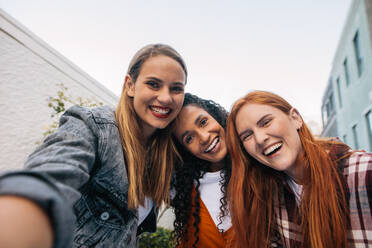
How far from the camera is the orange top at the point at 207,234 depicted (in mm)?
2080

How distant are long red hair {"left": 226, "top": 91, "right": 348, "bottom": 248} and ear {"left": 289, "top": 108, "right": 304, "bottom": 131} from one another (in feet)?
0.12

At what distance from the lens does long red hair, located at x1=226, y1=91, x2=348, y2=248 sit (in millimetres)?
1519

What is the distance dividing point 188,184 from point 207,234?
50 centimetres

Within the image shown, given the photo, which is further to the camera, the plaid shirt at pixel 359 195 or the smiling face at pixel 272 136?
the smiling face at pixel 272 136

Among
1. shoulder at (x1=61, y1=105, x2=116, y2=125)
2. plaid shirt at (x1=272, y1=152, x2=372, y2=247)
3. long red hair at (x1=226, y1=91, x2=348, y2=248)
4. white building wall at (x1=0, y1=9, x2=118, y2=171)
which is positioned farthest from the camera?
white building wall at (x1=0, y1=9, x2=118, y2=171)

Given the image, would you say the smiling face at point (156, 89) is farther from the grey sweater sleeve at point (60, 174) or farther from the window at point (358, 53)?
the window at point (358, 53)

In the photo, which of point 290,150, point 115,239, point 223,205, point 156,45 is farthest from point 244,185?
point 156,45

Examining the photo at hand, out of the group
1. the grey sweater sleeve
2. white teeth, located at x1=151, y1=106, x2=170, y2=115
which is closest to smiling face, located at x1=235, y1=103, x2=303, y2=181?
white teeth, located at x1=151, y1=106, x2=170, y2=115

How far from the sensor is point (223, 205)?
209cm

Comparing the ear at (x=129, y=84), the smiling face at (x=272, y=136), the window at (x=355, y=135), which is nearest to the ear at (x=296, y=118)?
the smiling face at (x=272, y=136)

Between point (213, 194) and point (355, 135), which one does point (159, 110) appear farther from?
point (355, 135)

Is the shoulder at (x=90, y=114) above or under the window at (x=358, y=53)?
under

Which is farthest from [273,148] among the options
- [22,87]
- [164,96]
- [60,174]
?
[22,87]

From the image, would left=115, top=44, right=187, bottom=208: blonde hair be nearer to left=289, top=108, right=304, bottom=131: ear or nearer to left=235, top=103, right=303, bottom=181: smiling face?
left=235, top=103, right=303, bottom=181: smiling face
